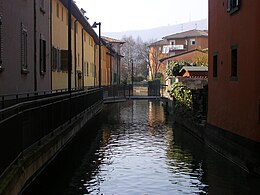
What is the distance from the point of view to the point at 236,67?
14.2 m

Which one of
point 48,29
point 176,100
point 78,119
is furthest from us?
point 176,100

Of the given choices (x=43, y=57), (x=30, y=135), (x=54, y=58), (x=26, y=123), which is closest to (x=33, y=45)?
(x=43, y=57)

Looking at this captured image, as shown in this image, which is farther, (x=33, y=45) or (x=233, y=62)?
(x=33, y=45)

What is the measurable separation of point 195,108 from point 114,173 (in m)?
11.5

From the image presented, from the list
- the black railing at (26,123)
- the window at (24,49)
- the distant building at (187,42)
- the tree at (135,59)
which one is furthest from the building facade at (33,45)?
the tree at (135,59)

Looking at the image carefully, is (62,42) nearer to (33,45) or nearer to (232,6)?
(33,45)

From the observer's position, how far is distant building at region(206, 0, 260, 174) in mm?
11758

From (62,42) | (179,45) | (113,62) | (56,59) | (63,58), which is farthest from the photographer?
(179,45)

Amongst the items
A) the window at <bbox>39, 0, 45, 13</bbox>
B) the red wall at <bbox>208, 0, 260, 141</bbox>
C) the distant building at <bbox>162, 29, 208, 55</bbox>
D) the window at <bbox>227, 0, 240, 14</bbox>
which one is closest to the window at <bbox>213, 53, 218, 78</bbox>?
the red wall at <bbox>208, 0, 260, 141</bbox>

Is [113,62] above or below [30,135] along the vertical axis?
above

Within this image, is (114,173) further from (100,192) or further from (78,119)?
(78,119)

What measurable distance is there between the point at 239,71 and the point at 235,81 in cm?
57

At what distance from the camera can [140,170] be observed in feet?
39.5

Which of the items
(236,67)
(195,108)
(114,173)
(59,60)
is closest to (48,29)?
(59,60)
